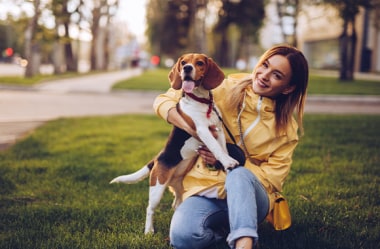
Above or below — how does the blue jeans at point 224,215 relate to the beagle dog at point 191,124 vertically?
below

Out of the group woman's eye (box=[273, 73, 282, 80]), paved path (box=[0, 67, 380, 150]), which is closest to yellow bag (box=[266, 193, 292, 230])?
woman's eye (box=[273, 73, 282, 80])

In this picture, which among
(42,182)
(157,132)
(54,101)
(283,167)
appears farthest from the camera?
(54,101)

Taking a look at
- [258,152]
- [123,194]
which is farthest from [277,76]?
[123,194]

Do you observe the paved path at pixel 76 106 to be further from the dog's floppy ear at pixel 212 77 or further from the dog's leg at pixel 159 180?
the dog's floppy ear at pixel 212 77

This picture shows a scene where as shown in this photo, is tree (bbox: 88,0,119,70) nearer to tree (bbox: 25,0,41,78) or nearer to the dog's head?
tree (bbox: 25,0,41,78)

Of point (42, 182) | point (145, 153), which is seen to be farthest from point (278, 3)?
point (42, 182)

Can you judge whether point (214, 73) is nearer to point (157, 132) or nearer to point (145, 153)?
point (145, 153)

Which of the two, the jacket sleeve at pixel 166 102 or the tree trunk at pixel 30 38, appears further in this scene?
the tree trunk at pixel 30 38

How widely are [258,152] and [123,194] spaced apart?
181cm

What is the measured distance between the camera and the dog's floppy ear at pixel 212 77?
2.96 metres

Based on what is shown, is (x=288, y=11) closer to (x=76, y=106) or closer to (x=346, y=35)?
(x=346, y=35)

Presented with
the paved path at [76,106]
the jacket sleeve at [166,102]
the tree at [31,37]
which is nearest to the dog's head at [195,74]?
the jacket sleeve at [166,102]

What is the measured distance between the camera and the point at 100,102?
13570mm

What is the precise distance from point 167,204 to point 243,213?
5.42 feet
